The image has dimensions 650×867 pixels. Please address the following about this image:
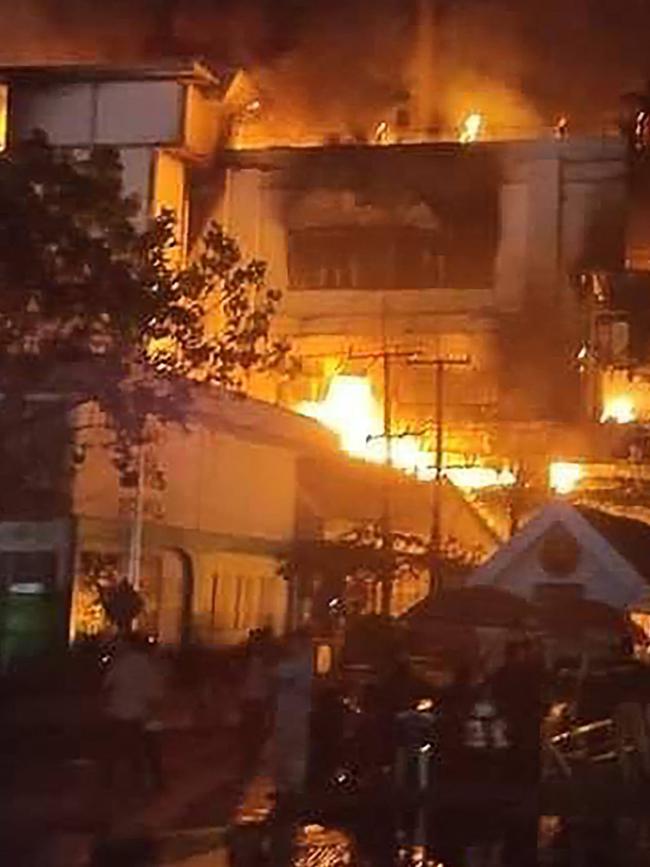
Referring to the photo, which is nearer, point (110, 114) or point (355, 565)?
point (355, 565)

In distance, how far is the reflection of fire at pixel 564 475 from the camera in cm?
4522

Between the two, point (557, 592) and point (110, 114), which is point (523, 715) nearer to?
point (557, 592)

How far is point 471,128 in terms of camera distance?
188 feet

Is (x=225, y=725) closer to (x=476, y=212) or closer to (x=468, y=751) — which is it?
(x=468, y=751)

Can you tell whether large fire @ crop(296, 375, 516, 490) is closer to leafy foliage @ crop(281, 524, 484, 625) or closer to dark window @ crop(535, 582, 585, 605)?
leafy foliage @ crop(281, 524, 484, 625)

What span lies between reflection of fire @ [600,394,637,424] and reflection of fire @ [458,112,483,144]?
993 cm

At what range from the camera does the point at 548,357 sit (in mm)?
50688

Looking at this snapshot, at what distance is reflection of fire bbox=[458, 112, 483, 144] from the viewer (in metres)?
56.7

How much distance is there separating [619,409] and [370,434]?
6.72 metres

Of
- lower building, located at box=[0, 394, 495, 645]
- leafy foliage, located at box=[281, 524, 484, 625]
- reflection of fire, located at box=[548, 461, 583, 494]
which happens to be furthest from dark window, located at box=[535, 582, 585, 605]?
reflection of fire, located at box=[548, 461, 583, 494]

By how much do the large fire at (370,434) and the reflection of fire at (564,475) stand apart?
98 centimetres

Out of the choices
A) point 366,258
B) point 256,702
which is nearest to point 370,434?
point 366,258

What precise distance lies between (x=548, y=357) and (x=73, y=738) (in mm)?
32833

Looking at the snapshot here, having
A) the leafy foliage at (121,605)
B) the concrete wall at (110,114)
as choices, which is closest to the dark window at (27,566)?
the leafy foliage at (121,605)
